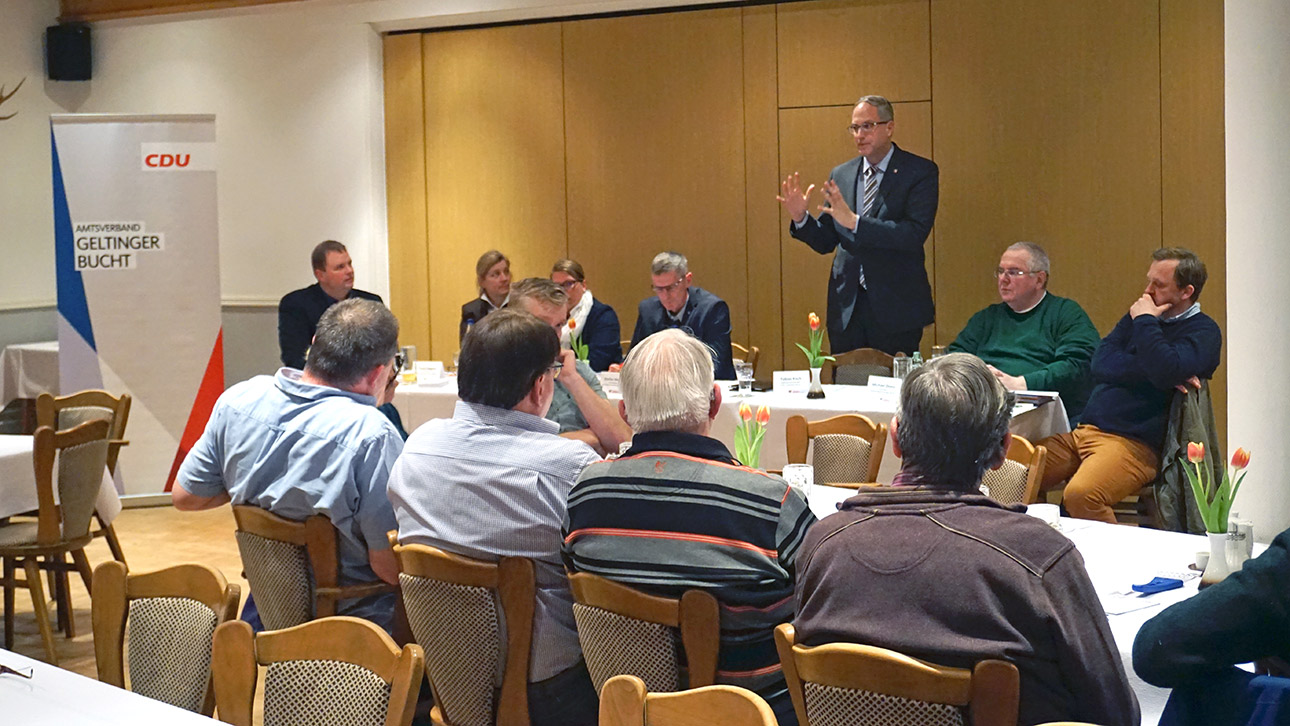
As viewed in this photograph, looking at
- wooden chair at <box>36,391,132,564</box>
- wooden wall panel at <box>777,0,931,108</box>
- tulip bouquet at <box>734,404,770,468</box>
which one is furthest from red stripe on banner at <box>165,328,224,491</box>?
tulip bouquet at <box>734,404,770,468</box>

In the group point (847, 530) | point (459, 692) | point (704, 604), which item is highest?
point (847, 530)

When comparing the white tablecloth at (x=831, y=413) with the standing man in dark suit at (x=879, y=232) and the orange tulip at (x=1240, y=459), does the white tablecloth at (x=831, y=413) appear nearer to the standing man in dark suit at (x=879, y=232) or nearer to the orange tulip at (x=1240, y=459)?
the standing man in dark suit at (x=879, y=232)

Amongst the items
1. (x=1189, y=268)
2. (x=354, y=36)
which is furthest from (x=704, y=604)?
(x=354, y=36)

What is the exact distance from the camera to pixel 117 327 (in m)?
7.80

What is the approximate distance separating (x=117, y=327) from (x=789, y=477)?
5.42 metres

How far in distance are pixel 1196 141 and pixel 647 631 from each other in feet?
20.0

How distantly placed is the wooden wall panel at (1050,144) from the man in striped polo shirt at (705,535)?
5.71 metres

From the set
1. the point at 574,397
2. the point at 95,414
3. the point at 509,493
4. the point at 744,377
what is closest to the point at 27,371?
the point at 95,414

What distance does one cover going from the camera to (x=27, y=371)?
9367 millimetres

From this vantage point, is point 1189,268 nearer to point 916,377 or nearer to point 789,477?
point 789,477

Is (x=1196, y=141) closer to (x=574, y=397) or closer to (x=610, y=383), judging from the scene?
(x=610, y=383)

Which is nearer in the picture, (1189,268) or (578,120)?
(1189,268)

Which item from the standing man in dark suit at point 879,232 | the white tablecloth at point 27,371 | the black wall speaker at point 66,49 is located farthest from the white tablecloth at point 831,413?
the black wall speaker at point 66,49

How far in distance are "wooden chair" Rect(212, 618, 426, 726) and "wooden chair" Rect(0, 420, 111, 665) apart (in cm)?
Result: 302
